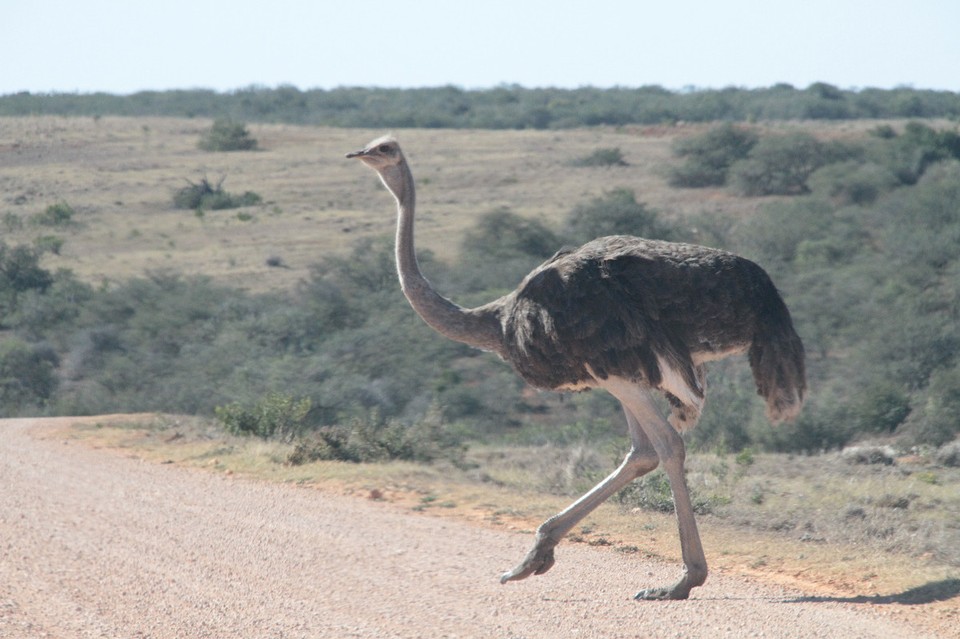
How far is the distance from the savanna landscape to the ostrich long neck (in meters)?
1.56

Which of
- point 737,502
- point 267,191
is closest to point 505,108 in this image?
point 267,191

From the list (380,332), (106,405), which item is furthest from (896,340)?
(106,405)

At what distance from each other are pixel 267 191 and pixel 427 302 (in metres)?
33.6

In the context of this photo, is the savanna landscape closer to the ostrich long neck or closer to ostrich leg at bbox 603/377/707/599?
ostrich leg at bbox 603/377/707/599

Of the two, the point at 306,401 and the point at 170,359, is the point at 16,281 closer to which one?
the point at 170,359

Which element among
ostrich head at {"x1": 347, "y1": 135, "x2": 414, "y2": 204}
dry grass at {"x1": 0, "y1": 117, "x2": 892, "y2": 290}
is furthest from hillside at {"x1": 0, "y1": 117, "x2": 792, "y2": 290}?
ostrich head at {"x1": 347, "y1": 135, "x2": 414, "y2": 204}

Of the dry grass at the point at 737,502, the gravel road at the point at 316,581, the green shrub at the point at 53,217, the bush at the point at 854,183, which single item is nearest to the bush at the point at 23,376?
the dry grass at the point at 737,502

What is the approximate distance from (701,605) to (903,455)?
6892 millimetres

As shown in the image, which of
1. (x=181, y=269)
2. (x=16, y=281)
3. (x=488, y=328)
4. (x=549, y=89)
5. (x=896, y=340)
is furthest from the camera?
(x=549, y=89)

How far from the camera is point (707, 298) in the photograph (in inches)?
239

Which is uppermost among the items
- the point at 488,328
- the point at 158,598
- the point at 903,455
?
the point at 488,328

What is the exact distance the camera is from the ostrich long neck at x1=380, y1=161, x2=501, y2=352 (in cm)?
650

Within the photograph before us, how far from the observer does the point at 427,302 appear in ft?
22.0

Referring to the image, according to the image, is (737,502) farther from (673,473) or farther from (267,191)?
(267,191)
